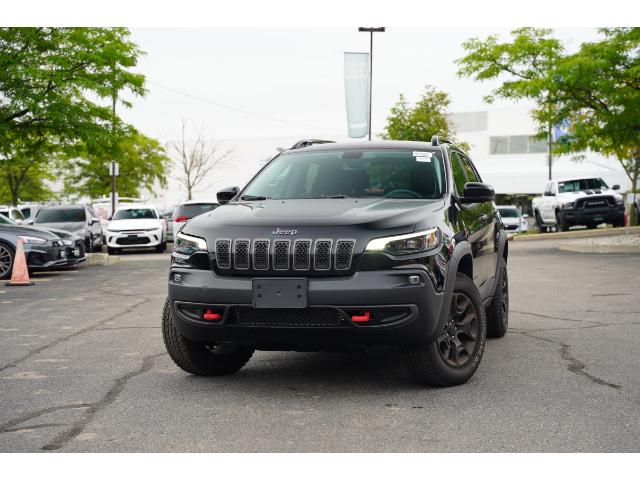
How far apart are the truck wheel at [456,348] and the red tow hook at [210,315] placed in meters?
1.22

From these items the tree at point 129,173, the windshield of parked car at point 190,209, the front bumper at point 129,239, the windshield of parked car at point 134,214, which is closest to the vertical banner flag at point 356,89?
→ the windshield of parked car at point 190,209

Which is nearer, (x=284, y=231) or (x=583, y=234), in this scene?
(x=284, y=231)

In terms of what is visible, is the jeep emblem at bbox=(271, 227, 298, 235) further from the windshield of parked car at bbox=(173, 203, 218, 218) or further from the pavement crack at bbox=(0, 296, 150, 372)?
the windshield of parked car at bbox=(173, 203, 218, 218)

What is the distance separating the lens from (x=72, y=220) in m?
24.8

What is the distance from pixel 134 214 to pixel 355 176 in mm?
21815

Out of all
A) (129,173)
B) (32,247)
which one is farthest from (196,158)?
(32,247)

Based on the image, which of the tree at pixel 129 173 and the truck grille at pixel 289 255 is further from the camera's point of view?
the tree at pixel 129 173

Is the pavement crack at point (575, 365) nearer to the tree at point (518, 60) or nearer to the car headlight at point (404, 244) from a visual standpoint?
the car headlight at point (404, 244)

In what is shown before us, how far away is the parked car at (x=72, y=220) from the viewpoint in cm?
2389

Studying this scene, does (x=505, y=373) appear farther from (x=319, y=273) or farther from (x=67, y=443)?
(x=67, y=443)

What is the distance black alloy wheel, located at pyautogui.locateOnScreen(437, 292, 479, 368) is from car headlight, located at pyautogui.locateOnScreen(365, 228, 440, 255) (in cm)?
56

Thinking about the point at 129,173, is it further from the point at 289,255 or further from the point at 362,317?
the point at 362,317

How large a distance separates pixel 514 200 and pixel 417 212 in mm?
58989

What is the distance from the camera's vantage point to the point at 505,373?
6457 millimetres
